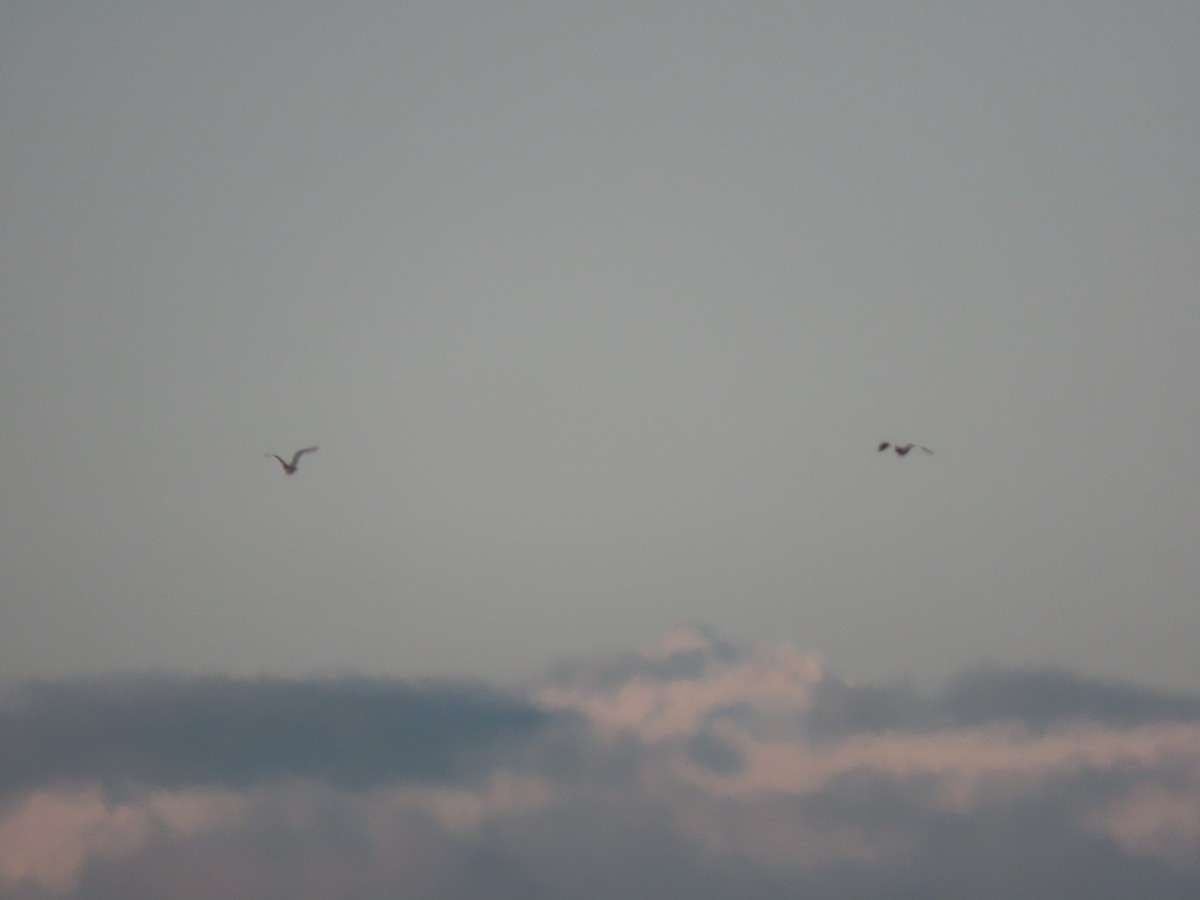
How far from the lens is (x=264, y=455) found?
10406 centimetres

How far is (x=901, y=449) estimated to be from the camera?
4008 inches

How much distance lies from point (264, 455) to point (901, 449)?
171 ft
